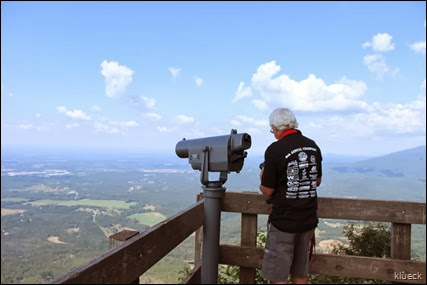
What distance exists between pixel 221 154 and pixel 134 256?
0.96 meters

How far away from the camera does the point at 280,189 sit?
7.11 feet

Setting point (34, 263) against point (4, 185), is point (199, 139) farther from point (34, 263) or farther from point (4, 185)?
point (4, 185)

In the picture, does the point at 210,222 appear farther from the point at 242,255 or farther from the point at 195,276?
the point at 242,255

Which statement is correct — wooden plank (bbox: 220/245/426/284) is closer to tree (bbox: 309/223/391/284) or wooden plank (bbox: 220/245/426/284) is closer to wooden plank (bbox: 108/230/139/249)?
tree (bbox: 309/223/391/284)

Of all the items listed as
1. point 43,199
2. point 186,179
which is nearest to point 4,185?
point 43,199

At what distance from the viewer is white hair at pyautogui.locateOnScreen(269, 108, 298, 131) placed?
2.23 metres

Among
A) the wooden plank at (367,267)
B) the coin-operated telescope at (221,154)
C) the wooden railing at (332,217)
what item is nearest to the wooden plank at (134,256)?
the wooden railing at (332,217)

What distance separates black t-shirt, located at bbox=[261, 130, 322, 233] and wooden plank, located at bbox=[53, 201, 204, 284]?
623 mm

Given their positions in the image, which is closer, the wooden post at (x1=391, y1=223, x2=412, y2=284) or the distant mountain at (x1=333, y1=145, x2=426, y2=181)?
the wooden post at (x1=391, y1=223, x2=412, y2=284)

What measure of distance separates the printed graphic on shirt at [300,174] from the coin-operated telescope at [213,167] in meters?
0.35

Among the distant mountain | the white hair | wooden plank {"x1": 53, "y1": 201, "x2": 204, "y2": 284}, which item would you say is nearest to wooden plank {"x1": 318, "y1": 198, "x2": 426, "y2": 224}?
the white hair

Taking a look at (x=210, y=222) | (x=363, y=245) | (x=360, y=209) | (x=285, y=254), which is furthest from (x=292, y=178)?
(x=363, y=245)

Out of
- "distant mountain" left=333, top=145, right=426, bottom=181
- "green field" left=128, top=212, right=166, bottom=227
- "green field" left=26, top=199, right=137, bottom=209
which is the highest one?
"distant mountain" left=333, top=145, right=426, bottom=181

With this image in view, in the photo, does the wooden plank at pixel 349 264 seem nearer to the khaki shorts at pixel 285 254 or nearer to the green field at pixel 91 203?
the khaki shorts at pixel 285 254
